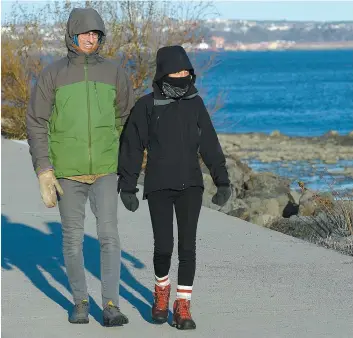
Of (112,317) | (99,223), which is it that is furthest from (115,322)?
(99,223)

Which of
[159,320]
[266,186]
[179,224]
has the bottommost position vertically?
[266,186]

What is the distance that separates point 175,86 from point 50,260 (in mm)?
2858

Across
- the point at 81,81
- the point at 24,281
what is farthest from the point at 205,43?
the point at 81,81

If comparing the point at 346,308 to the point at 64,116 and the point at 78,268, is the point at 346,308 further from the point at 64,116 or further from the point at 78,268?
the point at 64,116

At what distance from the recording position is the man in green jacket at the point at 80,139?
669 cm

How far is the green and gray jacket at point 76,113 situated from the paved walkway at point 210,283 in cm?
99

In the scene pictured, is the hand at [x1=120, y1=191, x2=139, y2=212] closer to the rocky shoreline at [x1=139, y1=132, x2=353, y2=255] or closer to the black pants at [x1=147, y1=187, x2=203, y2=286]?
the black pants at [x1=147, y1=187, x2=203, y2=286]

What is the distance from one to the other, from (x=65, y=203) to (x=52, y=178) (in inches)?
7.2

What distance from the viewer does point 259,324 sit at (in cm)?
683

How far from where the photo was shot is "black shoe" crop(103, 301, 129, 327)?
6727 millimetres

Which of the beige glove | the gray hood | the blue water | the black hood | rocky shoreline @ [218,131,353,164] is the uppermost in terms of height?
the gray hood

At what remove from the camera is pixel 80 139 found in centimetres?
669

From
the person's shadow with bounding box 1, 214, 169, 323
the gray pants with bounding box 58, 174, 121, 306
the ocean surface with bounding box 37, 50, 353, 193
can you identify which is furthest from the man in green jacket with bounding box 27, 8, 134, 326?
the ocean surface with bounding box 37, 50, 353, 193

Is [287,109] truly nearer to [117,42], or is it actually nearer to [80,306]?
[117,42]
